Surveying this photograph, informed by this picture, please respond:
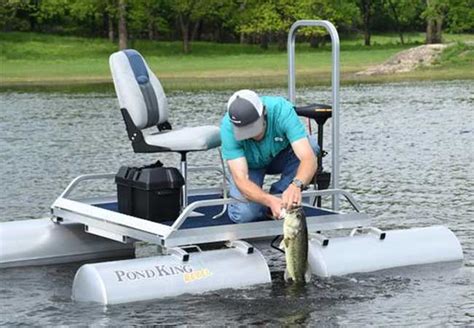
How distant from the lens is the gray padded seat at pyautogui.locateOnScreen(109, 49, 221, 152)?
32.1 ft

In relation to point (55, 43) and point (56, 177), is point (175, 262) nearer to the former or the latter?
point (56, 177)

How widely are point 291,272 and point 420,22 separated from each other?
81372mm

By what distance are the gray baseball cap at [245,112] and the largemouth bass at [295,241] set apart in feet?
2.36

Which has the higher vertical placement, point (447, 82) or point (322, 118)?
point (322, 118)

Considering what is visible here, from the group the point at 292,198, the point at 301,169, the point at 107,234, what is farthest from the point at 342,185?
the point at 292,198

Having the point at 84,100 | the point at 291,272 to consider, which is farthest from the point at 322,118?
the point at 84,100

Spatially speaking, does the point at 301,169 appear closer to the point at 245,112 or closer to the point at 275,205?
the point at 275,205

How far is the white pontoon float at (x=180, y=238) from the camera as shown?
28.9ft

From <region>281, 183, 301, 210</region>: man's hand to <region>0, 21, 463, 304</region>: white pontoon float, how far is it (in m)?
0.52

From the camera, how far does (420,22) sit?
290ft

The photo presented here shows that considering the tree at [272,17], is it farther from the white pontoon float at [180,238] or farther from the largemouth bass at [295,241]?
the largemouth bass at [295,241]

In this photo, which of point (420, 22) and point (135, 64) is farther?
point (420, 22)

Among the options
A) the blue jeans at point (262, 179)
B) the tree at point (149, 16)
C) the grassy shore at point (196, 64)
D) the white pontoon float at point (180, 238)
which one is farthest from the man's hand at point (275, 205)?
the tree at point (149, 16)

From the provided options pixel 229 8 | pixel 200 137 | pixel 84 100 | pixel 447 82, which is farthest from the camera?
pixel 229 8
